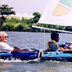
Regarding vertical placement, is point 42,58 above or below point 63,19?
below

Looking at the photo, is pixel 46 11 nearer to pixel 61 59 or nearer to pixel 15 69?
pixel 61 59

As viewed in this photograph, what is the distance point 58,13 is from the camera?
16156 millimetres

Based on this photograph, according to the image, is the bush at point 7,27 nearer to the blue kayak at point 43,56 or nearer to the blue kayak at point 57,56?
the blue kayak at point 43,56

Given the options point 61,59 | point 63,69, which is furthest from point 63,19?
point 63,69

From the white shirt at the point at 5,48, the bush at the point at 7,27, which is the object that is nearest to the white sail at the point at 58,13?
the white shirt at the point at 5,48

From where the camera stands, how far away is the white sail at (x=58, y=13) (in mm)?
15859

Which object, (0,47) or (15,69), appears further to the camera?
(0,47)

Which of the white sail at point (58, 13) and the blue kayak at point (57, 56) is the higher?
the white sail at point (58, 13)

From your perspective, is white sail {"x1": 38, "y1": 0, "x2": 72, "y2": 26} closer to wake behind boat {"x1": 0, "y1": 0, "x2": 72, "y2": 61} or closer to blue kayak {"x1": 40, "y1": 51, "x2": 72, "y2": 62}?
wake behind boat {"x1": 0, "y1": 0, "x2": 72, "y2": 61}

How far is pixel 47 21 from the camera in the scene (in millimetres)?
15969

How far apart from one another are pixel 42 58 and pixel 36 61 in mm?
397

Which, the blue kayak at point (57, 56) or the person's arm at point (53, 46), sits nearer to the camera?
the blue kayak at point (57, 56)

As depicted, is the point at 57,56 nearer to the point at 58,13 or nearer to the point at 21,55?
the point at 21,55

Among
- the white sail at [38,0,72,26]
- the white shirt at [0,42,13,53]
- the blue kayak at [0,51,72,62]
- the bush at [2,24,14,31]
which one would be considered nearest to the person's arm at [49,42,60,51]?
the blue kayak at [0,51,72,62]
